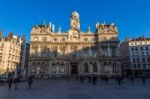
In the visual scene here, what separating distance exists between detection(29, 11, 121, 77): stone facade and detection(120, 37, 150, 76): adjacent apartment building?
1408 cm

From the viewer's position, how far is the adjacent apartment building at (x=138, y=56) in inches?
2645

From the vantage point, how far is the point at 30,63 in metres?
58.8

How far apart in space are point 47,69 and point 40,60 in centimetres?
421

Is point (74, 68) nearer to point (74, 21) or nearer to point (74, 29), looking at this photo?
point (74, 29)

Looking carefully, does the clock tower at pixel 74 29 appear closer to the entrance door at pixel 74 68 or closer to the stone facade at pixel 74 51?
the stone facade at pixel 74 51

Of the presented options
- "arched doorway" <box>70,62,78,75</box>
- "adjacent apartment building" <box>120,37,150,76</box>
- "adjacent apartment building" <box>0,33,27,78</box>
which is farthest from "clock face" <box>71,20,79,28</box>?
"adjacent apartment building" <box>120,37,150,76</box>

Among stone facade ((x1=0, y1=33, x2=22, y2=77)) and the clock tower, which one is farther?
the clock tower

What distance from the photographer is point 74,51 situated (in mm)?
61031

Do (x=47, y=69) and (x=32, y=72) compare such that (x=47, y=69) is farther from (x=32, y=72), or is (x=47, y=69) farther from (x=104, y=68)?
(x=104, y=68)

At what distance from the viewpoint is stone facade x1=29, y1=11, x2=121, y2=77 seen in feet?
192

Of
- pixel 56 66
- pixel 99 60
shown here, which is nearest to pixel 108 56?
pixel 99 60

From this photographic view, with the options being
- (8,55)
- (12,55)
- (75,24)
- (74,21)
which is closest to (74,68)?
(75,24)

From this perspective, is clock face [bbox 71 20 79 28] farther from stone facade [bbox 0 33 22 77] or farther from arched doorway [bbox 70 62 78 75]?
stone facade [bbox 0 33 22 77]

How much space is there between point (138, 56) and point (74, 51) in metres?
28.8
